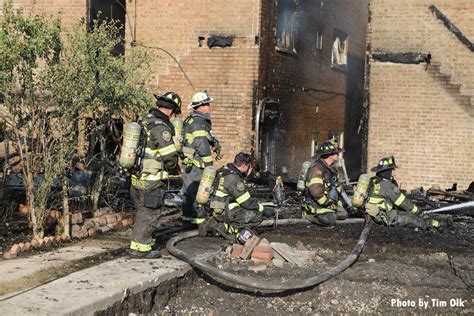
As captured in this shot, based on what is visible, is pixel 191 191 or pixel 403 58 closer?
pixel 191 191

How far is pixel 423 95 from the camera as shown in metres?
12.6

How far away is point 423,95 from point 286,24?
4.14 meters

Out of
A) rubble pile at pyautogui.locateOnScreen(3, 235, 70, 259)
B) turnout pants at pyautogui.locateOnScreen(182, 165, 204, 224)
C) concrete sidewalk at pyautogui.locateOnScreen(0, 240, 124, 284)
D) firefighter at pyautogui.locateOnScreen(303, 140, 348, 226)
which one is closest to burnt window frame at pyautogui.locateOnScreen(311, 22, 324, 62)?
firefighter at pyautogui.locateOnScreen(303, 140, 348, 226)

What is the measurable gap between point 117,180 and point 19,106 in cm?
288

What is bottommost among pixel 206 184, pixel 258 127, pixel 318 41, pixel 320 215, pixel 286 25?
pixel 320 215

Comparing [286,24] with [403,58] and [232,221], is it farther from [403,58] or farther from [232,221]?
[232,221]

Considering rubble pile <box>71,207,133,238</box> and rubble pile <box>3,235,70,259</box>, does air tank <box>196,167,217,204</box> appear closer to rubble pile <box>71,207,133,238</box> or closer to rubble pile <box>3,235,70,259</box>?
rubble pile <box>71,207,133,238</box>

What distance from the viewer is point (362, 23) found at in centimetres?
2188

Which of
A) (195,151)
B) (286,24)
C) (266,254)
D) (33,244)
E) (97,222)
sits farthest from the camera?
(286,24)

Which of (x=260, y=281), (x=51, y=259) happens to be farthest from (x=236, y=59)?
(x=260, y=281)

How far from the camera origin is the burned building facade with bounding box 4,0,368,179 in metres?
13.1

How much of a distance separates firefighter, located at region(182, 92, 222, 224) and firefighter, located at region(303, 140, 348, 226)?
1474mm

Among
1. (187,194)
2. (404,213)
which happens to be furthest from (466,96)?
(187,194)

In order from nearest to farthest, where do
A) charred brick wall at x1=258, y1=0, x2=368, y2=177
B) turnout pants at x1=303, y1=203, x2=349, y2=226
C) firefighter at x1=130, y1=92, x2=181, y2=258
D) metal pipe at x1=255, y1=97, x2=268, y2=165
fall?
firefighter at x1=130, y1=92, x2=181, y2=258
turnout pants at x1=303, y1=203, x2=349, y2=226
metal pipe at x1=255, y1=97, x2=268, y2=165
charred brick wall at x1=258, y1=0, x2=368, y2=177
